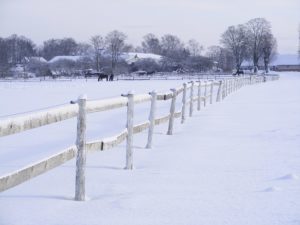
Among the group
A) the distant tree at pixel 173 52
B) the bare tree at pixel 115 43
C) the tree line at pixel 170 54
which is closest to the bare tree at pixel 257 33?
the tree line at pixel 170 54

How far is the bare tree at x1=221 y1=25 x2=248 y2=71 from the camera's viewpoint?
137 m

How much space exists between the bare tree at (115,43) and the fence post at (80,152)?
14352 cm

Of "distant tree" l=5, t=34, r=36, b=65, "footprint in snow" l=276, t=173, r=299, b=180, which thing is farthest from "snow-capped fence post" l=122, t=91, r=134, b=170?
"distant tree" l=5, t=34, r=36, b=65

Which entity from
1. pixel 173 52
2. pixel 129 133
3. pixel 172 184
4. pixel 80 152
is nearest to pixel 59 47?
pixel 173 52

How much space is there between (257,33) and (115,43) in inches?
1619

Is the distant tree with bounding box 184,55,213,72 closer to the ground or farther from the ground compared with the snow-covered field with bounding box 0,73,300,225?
farther from the ground

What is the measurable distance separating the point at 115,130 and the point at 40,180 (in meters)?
6.86

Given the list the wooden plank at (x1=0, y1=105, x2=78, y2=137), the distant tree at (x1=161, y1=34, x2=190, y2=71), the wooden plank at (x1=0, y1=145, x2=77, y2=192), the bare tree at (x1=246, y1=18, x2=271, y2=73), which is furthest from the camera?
the distant tree at (x1=161, y1=34, x2=190, y2=71)

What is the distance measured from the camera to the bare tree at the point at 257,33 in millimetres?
134125

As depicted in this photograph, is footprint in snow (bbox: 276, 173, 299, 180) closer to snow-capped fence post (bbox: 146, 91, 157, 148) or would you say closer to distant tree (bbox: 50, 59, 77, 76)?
snow-capped fence post (bbox: 146, 91, 157, 148)

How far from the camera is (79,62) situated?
148 metres

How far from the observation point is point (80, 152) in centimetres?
610

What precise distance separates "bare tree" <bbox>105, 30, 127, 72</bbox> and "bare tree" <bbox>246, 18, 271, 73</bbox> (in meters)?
36.2

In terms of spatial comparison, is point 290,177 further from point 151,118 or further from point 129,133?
point 151,118
